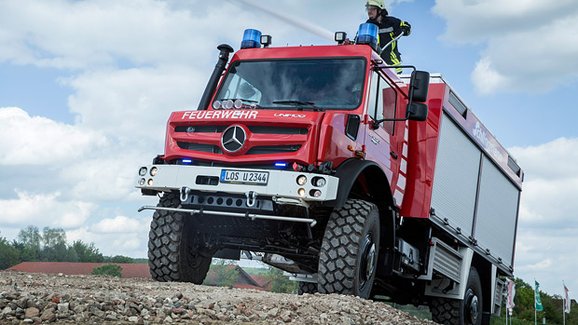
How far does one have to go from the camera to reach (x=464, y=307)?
1379cm

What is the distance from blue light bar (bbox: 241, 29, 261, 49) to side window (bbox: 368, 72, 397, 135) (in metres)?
1.89

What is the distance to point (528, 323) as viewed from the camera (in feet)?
237

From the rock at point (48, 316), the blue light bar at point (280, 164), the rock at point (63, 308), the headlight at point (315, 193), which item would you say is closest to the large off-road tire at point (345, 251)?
the headlight at point (315, 193)

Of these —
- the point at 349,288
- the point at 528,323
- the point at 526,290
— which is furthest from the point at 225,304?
the point at 526,290

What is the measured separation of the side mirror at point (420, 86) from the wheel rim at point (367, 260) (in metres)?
1.78

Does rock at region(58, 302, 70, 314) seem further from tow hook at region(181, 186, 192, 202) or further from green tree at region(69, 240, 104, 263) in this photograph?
green tree at region(69, 240, 104, 263)

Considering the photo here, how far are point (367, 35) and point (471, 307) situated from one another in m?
5.89

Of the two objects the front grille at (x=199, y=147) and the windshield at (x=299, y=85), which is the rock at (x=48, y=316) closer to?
the front grille at (x=199, y=147)

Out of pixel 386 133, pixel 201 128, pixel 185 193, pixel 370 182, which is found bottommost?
pixel 185 193

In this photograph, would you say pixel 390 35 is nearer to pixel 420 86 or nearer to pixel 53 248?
pixel 420 86

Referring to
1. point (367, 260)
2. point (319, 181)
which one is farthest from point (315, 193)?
point (367, 260)

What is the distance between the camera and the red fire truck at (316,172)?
886 cm

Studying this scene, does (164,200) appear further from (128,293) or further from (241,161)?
(128,293)

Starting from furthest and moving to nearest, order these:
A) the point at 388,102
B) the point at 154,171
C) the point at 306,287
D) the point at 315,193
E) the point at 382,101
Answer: the point at 306,287, the point at 388,102, the point at 382,101, the point at 154,171, the point at 315,193
